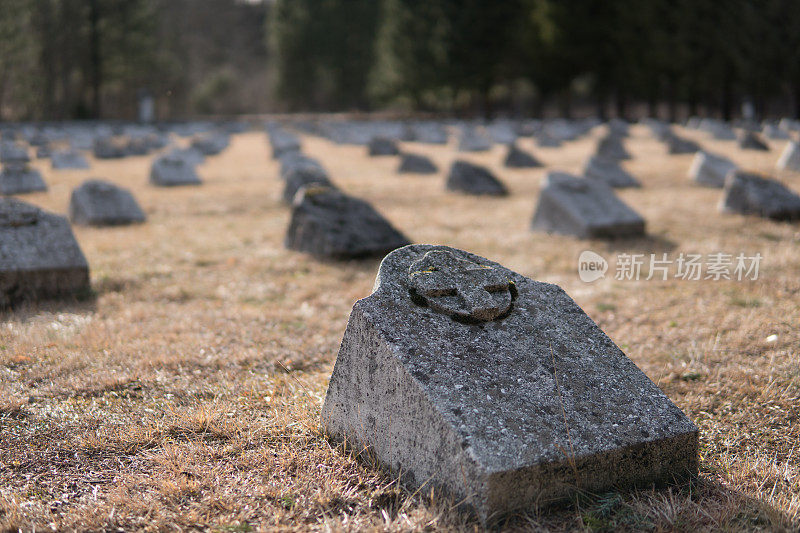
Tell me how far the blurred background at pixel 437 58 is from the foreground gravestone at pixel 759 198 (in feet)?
45.7

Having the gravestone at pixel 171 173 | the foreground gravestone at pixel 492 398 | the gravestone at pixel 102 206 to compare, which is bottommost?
the gravestone at pixel 171 173

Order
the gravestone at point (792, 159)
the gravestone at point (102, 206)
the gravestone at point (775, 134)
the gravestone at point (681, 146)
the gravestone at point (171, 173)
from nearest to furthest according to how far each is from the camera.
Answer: the gravestone at point (102, 206) < the gravestone at point (792, 159) < the gravestone at point (171, 173) < the gravestone at point (681, 146) < the gravestone at point (775, 134)

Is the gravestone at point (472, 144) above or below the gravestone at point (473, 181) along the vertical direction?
below

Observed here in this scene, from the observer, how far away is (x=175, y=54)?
57.8m

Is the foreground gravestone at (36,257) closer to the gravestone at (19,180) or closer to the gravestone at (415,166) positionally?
the gravestone at (19,180)

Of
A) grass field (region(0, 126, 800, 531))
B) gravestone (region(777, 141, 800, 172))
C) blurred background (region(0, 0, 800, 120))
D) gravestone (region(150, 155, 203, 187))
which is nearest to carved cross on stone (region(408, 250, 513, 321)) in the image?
grass field (region(0, 126, 800, 531))

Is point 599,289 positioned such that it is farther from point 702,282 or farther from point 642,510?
point 642,510

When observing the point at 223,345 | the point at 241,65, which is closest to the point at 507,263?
the point at 223,345

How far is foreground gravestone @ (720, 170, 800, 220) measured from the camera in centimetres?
825

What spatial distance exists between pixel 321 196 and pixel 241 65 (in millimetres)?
72571

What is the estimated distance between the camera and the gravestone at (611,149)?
16.5 metres

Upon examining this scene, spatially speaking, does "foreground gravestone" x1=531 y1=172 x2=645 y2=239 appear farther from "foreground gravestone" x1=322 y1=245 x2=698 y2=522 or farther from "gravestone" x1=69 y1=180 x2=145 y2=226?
"gravestone" x1=69 y1=180 x2=145 y2=226

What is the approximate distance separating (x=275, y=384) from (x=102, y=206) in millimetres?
6194

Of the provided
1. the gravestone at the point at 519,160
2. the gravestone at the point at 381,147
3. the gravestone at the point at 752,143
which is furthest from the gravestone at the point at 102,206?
the gravestone at the point at 752,143
